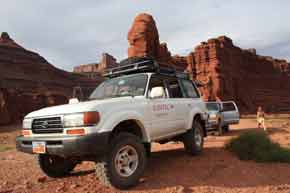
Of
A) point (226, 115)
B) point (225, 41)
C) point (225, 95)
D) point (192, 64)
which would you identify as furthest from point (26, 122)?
point (225, 41)

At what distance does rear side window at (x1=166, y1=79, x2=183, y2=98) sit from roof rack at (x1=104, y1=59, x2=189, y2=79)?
7.9 inches

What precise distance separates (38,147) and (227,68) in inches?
2145

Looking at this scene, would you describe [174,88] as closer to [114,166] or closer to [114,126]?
[114,126]

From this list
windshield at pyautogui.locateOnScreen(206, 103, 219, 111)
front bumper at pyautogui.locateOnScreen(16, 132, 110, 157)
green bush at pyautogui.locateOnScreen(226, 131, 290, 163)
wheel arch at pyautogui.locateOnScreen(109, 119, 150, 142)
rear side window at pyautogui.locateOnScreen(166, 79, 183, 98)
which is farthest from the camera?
windshield at pyautogui.locateOnScreen(206, 103, 219, 111)

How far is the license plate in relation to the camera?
12.9 feet

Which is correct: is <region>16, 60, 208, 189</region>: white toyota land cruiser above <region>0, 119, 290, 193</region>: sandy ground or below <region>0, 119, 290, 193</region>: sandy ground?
above

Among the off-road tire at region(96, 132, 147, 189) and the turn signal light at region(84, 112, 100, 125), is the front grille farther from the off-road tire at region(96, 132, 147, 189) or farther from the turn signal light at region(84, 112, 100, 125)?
the off-road tire at region(96, 132, 147, 189)

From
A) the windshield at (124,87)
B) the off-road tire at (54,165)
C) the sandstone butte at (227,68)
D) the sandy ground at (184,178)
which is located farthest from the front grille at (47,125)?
the sandstone butte at (227,68)

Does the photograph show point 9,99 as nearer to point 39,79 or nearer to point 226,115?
point 226,115

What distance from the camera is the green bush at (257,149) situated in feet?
19.0

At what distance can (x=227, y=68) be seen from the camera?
54.2 metres

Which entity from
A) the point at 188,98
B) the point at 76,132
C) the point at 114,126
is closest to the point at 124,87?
the point at 114,126

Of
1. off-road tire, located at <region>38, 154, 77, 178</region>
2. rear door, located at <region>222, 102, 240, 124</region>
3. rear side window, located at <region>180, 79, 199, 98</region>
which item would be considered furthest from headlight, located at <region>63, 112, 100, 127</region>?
rear door, located at <region>222, 102, 240, 124</region>

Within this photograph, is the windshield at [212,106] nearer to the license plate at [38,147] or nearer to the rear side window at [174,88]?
the rear side window at [174,88]
